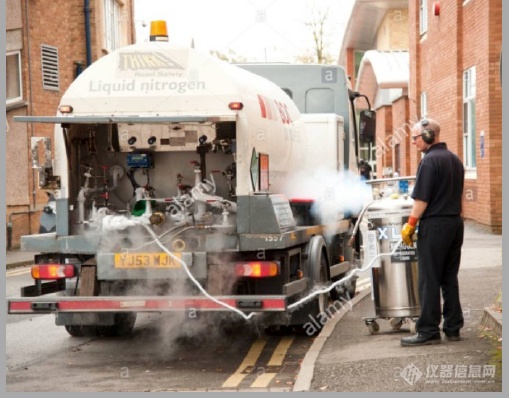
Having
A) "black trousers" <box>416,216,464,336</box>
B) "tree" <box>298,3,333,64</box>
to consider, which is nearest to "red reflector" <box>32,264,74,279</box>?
"black trousers" <box>416,216,464,336</box>

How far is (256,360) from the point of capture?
953 cm

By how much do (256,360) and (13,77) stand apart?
17814 millimetres

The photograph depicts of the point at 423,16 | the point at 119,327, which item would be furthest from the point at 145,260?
the point at 423,16

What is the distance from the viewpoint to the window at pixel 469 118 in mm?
23758

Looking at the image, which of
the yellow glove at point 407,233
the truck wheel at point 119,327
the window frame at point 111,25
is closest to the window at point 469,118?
the window frame at point 111,25

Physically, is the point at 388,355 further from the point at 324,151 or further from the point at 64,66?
the point at 64,66

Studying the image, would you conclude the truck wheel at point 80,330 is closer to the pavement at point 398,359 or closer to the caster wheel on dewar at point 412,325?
the pavement at point 398,359

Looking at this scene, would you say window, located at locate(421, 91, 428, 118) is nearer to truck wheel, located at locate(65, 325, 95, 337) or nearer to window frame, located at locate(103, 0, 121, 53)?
window frame, located at locate(103, 0, 121, 53)

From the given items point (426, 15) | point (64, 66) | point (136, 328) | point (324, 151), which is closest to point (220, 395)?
point (136, 328)

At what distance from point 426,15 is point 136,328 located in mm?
20990

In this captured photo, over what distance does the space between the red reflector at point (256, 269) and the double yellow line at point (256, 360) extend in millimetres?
838

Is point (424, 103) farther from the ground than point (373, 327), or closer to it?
farther from the ground

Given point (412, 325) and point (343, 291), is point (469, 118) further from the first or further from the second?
point (412, 325)

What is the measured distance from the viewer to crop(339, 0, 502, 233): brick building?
2112cm
